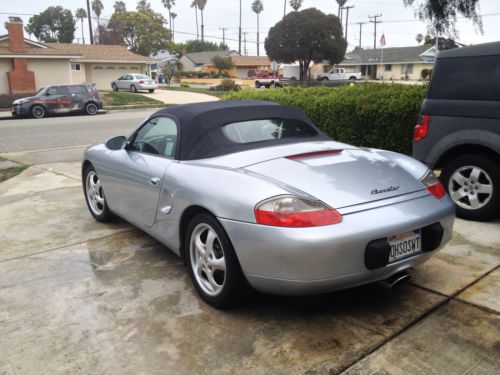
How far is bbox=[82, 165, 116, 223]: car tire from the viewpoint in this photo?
5.35m

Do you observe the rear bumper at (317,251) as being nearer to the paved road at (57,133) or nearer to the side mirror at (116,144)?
the side mirror at (116,144)

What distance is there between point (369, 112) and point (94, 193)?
4465 mm

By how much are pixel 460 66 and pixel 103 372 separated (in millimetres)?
4536

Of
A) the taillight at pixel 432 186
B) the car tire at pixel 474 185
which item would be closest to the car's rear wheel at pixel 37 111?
the car tire at pixel 474 185

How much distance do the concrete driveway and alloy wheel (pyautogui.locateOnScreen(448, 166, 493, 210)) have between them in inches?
21.9

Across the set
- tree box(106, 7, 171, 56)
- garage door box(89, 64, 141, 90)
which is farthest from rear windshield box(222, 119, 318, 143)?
tree box(106, 7, 171, 56)

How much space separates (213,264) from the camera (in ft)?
10.9

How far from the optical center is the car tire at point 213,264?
10.3 feet

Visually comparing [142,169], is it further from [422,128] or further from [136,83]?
[136,83]

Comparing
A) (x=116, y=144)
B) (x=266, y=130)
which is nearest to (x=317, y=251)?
(x=266, y=130)

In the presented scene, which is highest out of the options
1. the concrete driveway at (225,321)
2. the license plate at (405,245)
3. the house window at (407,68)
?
the house window at (407,68)

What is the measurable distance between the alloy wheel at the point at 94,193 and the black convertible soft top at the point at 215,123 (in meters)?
1.53

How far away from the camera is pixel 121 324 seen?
3254 mm

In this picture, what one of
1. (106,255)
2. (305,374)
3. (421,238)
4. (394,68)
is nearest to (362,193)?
(421,238)
